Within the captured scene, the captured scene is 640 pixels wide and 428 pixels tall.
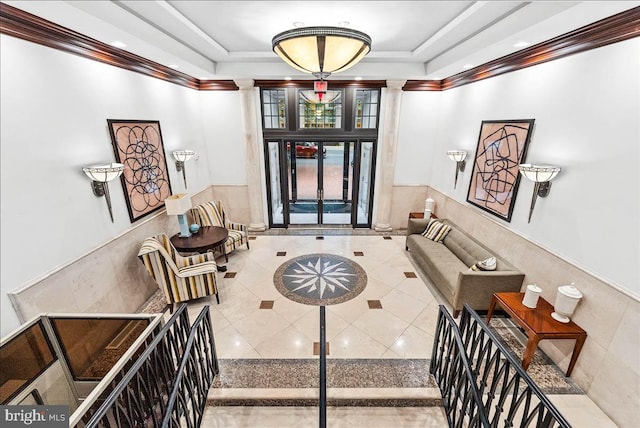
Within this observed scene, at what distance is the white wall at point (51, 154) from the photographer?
82.4 inches

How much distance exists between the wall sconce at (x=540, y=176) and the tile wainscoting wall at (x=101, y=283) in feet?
15.2

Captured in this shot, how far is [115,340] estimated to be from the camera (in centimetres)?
246

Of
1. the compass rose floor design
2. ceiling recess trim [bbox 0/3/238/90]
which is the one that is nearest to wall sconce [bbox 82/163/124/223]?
ceiling recess trim [bbox 0/3/238/90]

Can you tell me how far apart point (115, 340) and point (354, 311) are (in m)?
2.58

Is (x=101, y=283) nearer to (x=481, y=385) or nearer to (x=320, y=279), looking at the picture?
(x=320, y=279)

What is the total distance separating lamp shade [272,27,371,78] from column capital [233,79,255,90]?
3368mm

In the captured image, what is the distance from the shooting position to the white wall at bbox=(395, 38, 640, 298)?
219 cm

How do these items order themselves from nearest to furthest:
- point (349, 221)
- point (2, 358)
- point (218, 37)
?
point (2, 358), point (218, 37), point (349, 221)

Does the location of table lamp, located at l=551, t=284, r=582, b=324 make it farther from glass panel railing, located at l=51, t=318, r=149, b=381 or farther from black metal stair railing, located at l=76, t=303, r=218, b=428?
glass panel railing, located at l=51, t=318, r=149, b=381

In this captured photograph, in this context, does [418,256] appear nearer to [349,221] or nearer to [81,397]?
[349,221]

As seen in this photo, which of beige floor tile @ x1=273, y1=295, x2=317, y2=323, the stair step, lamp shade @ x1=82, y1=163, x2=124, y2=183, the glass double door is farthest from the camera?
the glass double door

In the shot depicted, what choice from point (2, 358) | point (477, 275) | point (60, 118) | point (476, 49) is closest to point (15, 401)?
point (2, 358)

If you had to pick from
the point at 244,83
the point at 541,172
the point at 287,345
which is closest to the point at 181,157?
the point at 244,83

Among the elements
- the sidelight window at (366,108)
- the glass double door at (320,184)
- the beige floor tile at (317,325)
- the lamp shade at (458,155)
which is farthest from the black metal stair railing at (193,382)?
the sidelight window at (366,108)
